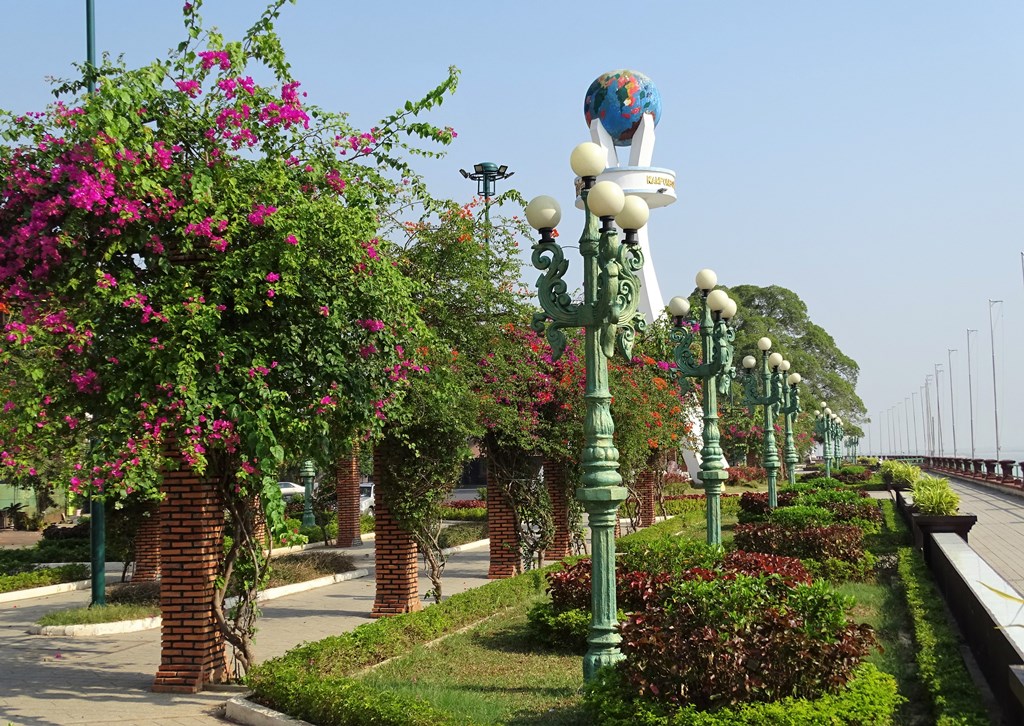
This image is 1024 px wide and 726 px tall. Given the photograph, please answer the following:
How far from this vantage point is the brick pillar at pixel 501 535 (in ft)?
63.4

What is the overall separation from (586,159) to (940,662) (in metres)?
5.33

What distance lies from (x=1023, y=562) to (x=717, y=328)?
8.67 metres

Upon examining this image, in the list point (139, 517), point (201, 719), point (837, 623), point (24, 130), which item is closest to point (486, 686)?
point (201, 719)

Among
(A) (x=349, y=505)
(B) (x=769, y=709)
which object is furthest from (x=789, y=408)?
(B) (x=769, y=709)

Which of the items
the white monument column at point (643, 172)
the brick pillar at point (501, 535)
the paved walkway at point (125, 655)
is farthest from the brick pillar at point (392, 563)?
the white monument column at point (643, 172)

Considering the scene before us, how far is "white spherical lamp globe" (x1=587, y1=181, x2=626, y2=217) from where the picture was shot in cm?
872

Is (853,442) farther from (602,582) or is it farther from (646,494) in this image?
(602,582)

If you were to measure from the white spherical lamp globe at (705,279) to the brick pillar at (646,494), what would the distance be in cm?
1405

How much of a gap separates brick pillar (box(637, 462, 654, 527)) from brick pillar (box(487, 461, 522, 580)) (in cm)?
974

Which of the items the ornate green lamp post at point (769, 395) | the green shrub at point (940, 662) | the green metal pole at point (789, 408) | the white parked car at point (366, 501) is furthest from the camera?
the white parked car at point (366, 501)

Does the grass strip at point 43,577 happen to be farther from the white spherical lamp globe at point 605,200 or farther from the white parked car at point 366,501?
the white parked car at point 366,501

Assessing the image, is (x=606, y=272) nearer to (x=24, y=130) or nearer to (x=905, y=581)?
(x=24, y=130)

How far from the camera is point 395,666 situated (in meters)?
10.8

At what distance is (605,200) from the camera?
8695mm
